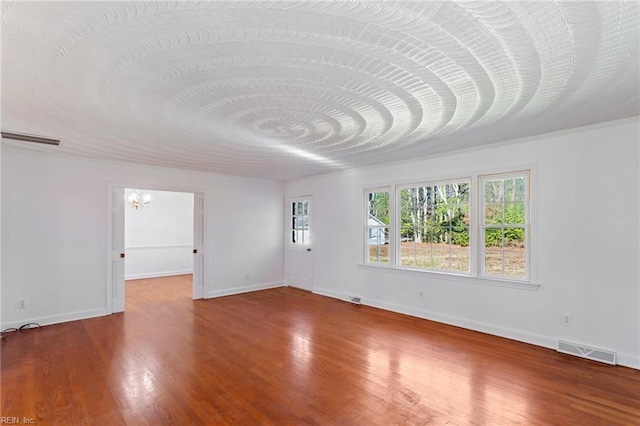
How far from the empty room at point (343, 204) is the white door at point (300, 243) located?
0.66m

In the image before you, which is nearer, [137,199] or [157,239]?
[137,199]

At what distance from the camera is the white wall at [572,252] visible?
10.7 feet

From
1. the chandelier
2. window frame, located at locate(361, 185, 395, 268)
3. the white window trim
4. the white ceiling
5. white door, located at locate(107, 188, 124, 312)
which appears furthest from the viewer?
the chandelier

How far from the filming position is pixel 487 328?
4211 mm

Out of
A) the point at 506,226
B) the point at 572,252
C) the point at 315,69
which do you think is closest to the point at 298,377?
the point at 315,69

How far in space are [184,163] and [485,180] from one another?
4717mm

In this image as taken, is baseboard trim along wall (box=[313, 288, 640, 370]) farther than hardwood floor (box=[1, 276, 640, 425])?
Yes

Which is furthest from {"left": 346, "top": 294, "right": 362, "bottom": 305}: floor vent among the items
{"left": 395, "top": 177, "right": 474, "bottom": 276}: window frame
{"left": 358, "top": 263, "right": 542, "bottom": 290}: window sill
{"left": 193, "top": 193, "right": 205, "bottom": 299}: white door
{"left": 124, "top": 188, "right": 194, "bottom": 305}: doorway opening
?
{"left": 124, "top": 188, "right": 194, "bottom": 305}: doorway opening

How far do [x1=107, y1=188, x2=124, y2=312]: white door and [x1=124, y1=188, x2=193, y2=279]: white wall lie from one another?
3.28 metres

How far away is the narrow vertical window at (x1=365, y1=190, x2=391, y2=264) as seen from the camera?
5547 mm

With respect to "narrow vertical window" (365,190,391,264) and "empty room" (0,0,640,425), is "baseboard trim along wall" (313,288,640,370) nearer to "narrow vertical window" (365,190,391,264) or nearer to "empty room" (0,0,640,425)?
"empty room" (0,0,640,425)

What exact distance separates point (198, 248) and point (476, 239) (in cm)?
494

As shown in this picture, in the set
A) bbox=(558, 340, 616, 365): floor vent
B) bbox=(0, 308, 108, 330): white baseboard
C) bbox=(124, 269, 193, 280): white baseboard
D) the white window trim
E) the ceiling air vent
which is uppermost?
the ceiling air vent

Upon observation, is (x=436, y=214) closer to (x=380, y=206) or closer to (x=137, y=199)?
(x=380, y=206)
